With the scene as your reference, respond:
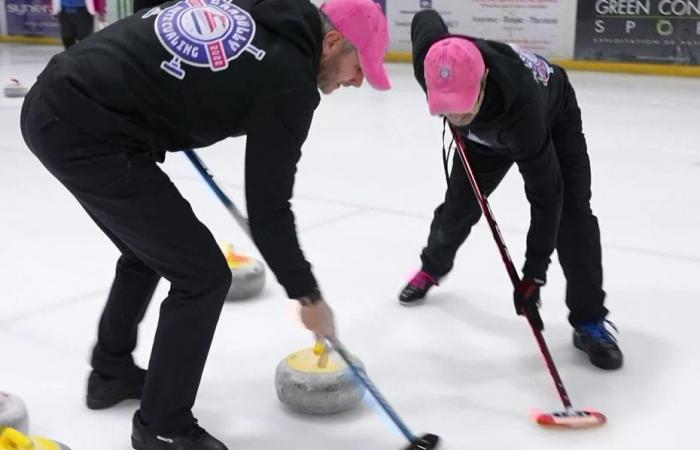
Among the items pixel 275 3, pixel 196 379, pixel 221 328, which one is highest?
pixel 275 3

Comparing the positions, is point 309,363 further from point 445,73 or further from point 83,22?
point 83,22

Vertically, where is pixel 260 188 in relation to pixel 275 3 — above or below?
below

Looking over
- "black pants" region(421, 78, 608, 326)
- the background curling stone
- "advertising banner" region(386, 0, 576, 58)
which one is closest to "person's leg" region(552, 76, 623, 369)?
"black pants" region(421, 78, 608, 326)

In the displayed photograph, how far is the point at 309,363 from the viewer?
6.04 feet

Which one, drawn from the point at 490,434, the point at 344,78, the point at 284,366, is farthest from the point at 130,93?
the point at 490,434

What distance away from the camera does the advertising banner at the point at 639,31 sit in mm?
7309

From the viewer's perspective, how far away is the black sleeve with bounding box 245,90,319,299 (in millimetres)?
1376

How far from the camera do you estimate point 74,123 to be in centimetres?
146

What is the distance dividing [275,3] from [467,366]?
99 centimetres

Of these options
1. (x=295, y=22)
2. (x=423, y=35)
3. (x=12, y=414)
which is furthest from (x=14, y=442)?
(x=423, y=35)

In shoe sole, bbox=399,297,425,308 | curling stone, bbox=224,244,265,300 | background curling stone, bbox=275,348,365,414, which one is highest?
background curling stone, bbox=275,348,365,414

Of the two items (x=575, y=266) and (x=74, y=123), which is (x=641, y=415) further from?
(x=74, y=123)

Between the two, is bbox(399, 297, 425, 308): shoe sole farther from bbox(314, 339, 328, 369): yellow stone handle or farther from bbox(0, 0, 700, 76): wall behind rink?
bbox(0, 0, 700, 76): wall behind rink

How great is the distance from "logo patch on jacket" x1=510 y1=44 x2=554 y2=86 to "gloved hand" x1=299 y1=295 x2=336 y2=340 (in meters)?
0.79
